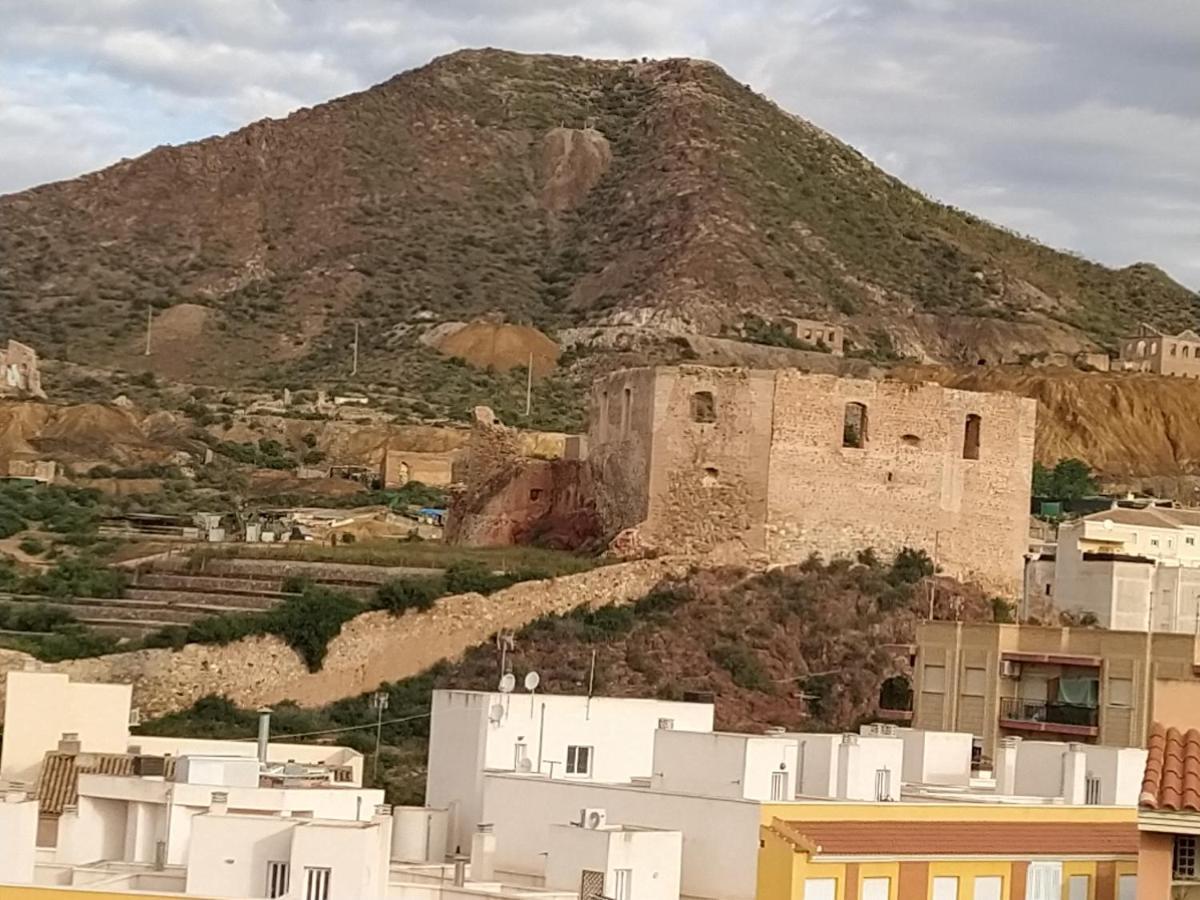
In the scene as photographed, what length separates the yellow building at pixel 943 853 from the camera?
1992 centimetres

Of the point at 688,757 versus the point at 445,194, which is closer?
the point at 688,757

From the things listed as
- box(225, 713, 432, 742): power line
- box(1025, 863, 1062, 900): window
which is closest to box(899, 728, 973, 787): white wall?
box(1025, 863, 1062, 900): window

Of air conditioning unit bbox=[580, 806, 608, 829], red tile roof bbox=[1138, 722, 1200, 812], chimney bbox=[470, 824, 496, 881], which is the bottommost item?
chimney bbox=[470, 824, 496, 881]

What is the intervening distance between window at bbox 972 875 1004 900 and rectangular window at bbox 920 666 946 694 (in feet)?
56.5

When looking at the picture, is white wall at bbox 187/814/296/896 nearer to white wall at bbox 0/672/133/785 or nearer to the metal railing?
white wall at bbox 0/672/133/785

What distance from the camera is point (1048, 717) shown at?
121ft

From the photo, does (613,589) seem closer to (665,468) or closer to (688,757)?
(665,468)

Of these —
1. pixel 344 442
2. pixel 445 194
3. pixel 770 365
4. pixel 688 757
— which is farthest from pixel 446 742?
pixel 445 194

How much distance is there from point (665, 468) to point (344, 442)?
3269 cm

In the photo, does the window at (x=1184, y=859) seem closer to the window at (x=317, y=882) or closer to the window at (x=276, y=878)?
the window at (x=317, y=882)

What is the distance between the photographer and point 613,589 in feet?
143

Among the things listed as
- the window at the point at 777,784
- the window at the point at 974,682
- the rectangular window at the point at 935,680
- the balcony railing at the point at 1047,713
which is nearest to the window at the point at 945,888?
the window at the point at 777,784

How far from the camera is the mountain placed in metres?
101

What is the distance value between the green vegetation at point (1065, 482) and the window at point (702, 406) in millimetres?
30533
